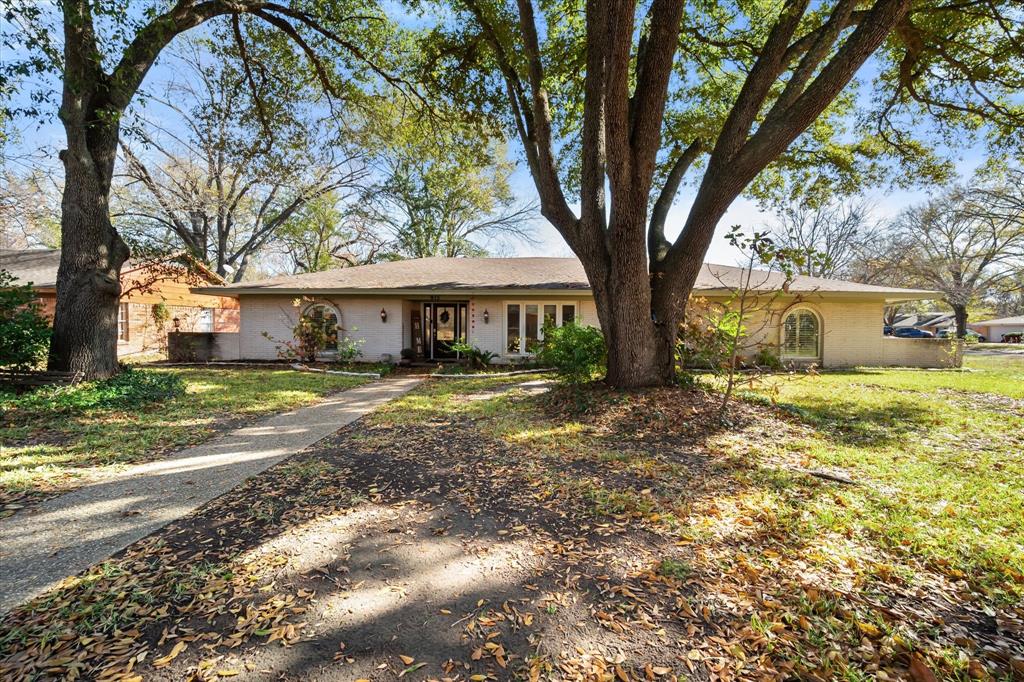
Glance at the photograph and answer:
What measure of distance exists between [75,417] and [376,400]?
4.29 metres

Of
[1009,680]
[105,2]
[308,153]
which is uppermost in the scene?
[308,153]

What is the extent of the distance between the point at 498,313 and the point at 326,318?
589cm

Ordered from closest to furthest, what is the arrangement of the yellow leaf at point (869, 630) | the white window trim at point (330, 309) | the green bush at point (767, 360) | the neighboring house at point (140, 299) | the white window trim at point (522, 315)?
the yellow leaf at point (869, 630)
the green bush at point (767, 360)
the white window trim at point (522, 315)
the white window trim at point (330, 309)
the neighboring house at point (140, 299)

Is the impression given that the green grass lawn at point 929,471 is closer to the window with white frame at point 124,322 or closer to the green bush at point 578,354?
the green bush at point 578,354

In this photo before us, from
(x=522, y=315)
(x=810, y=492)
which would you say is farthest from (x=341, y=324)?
(x=810, y=492)

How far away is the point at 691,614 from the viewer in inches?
85.1

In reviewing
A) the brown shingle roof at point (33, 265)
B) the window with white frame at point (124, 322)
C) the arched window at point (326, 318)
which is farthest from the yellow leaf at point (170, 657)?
the brown shingle roof at point (33, 265)

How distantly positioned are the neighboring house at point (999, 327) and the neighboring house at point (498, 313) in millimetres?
37616

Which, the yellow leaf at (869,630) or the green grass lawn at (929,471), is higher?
the green grass lawn at (929,471)

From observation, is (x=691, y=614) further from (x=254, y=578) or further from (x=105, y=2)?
(x=105, y=2)

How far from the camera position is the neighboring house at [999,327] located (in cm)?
3900

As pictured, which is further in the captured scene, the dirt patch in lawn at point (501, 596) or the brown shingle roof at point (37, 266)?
the brown shingle roof at point (37, 266)

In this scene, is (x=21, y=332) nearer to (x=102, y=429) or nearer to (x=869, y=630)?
(x=102, y=429)

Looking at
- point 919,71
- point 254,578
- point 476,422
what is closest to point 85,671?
point 254,578
